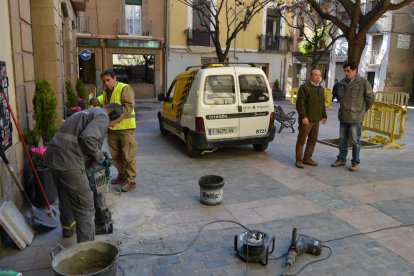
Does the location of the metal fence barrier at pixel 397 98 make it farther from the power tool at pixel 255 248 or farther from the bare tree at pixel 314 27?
the power tool at pixel 255 248

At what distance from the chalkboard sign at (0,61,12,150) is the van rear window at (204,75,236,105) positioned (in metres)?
3.69

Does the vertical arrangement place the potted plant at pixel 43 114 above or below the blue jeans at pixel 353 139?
above

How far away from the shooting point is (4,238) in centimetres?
378

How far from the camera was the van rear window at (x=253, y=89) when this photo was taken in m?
7.27

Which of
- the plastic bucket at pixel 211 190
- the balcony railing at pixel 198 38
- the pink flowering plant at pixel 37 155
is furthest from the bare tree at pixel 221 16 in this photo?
the pink flowering plant at pixel 37 155

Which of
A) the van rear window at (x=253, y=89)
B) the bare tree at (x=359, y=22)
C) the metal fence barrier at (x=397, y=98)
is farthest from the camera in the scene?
the metal fence barrier at (x=397, y=98)

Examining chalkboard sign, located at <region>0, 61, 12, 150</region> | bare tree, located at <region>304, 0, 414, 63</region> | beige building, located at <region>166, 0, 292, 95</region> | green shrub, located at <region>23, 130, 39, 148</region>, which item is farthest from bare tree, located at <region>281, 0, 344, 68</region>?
chalkboard sign, located at <region>0, 61, 12, 150</region>

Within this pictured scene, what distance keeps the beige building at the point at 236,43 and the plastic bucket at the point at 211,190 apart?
19.0 meters

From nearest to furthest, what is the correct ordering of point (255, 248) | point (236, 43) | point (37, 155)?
point (255, 248) → point (37, 155) → point (236, 43)

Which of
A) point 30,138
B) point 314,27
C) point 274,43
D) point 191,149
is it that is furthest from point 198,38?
point 30,138

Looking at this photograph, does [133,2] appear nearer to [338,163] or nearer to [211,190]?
[338,163]

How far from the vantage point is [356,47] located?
8.62 metres

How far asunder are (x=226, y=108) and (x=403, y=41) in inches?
930

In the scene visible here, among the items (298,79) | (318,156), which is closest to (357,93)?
(318,156)
